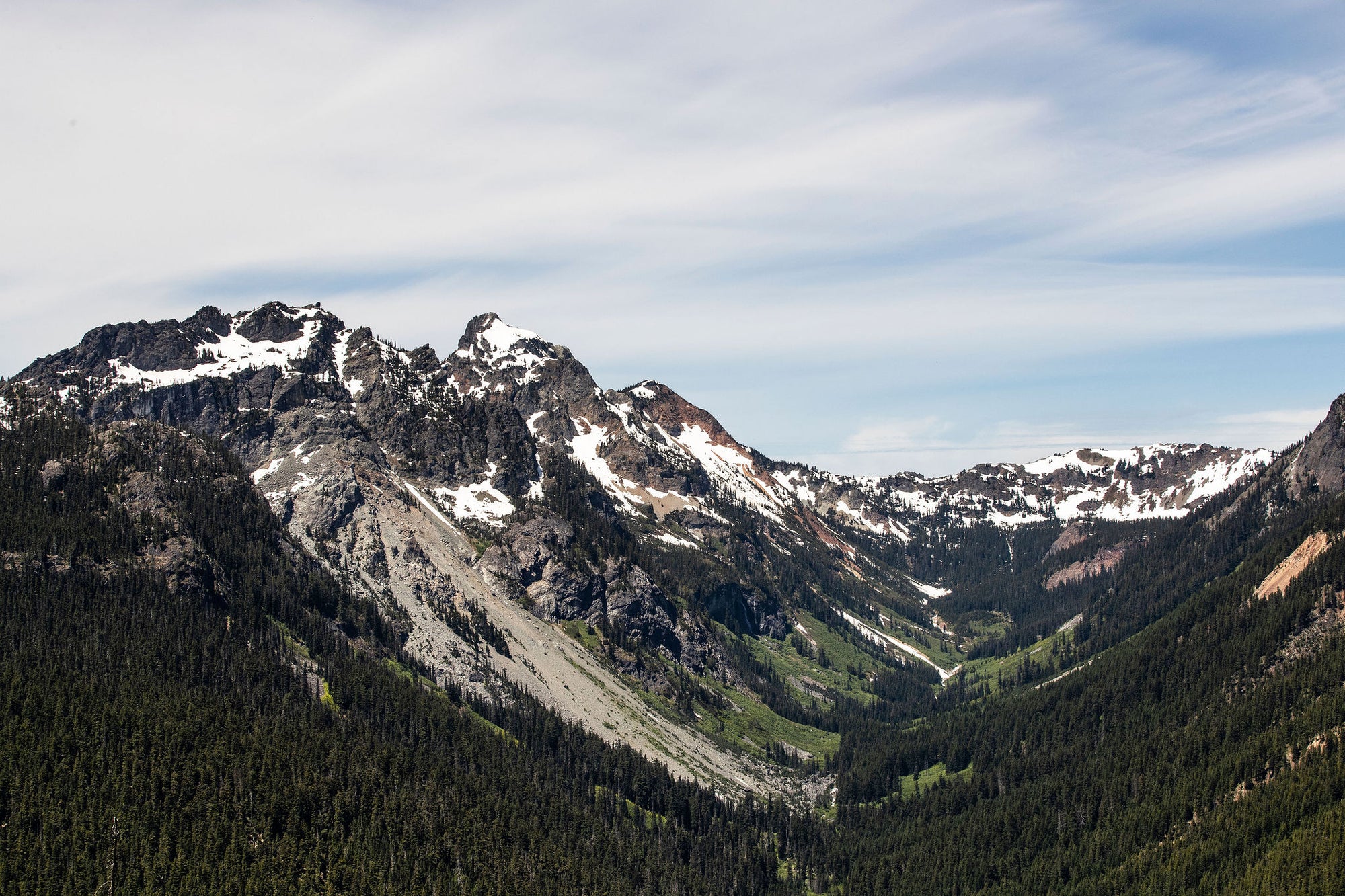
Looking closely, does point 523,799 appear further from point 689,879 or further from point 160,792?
point 160,792

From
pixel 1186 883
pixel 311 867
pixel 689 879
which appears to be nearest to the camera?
pixel 311 867

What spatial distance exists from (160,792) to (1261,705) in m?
168

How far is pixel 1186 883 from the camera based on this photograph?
14975cm

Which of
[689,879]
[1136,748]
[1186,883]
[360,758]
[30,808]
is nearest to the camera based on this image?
[30,808]

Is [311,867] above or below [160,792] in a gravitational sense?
below

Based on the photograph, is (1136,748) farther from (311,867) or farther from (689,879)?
(311,867)

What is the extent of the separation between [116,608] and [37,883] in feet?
251

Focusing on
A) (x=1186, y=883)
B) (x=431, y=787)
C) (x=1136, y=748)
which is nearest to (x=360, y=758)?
(x=431, y=787)

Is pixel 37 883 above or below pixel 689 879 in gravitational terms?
above

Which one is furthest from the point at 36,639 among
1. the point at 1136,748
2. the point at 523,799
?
the point at 1136,748

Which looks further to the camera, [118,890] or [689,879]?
[689,879]

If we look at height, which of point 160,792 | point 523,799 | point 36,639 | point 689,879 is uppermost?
point 36,639

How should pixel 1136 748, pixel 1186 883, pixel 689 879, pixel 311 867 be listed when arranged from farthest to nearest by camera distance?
pixel 1136 748 < pixel 689 879 < pixel 1186 883 < pixel 311 867

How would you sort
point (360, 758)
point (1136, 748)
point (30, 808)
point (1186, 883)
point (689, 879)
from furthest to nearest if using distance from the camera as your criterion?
point (1136, 748) < point (689, 879) < point (360, 758) < point (1186, 883) < point (30, 808)
